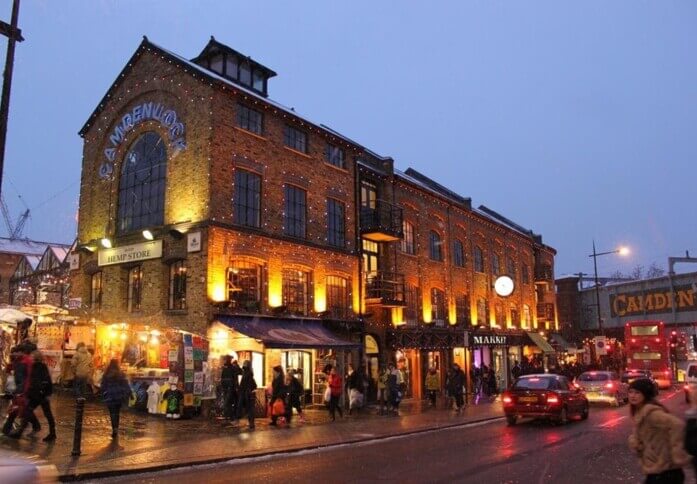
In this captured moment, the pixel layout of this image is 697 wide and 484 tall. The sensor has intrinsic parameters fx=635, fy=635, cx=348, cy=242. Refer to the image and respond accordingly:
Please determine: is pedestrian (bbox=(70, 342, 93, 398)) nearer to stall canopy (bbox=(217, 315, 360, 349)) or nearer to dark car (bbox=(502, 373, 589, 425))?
stall canopy (bbox=(217, 315, 360, 349))

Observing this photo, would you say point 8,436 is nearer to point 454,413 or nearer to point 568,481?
point 568,481

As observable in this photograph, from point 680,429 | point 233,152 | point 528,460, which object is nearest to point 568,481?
point 528,460

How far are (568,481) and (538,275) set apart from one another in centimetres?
3849

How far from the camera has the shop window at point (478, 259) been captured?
37.8m

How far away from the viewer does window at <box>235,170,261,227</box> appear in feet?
70.6

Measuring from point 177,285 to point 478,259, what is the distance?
2183 centimetres

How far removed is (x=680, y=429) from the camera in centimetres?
530

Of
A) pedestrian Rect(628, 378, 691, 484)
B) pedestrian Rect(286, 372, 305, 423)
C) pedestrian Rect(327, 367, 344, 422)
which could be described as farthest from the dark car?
pedestrian Rect(628, 378, 691, 484)

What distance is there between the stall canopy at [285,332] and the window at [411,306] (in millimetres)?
7321

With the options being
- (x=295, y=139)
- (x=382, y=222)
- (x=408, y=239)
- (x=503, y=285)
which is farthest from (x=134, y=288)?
(x=503, y=285)

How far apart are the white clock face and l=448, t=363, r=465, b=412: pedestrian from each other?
1442cm

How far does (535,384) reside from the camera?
18422mm

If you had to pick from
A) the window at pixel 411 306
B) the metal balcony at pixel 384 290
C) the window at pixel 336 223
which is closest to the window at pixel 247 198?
the window at pixel 336 223

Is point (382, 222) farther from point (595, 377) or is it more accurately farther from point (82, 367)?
point (82, 367)
